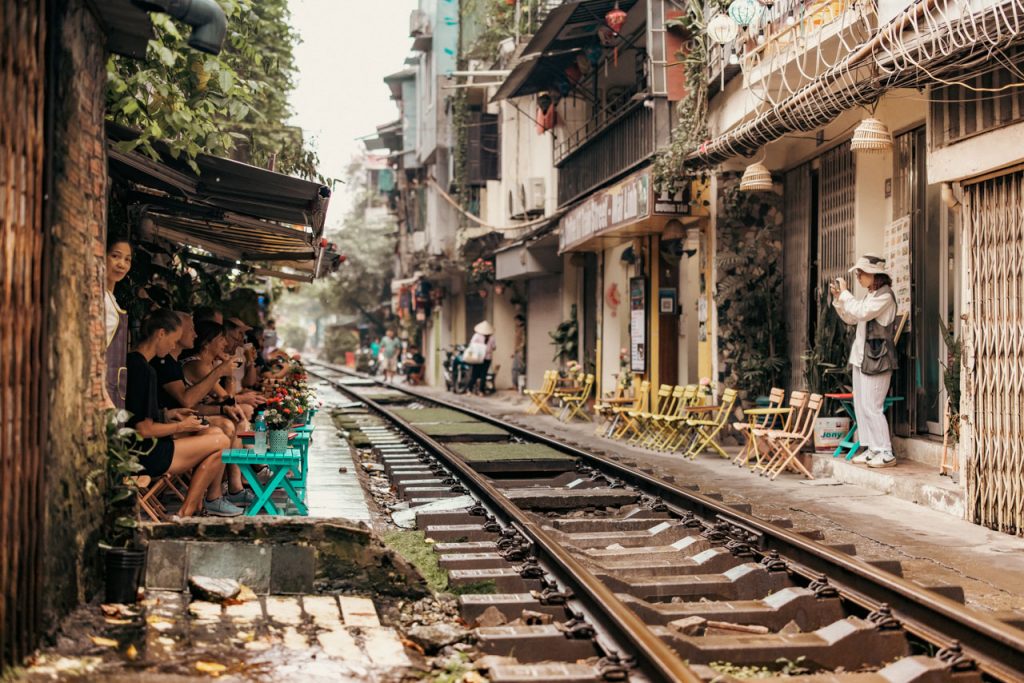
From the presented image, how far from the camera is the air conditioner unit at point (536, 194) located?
28781 millimetres

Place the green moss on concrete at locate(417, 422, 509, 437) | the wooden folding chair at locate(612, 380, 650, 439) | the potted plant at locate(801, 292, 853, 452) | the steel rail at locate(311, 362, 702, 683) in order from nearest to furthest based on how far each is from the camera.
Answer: the steel rail at locate(311, 362, 702, 683)
the potted plant at locate(801, 292, 853, 452)
the wooden folding chair at locate(612, 380, 650, 439)
the green moss on concrete at locate(417, 422, 509, 437)

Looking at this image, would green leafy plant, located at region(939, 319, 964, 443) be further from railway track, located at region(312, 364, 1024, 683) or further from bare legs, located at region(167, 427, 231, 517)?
bare legs, located at region(167, 427, 231, 517)

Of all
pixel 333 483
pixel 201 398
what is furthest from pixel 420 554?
pixel 333 483

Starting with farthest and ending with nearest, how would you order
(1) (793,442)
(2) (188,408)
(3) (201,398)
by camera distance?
(1) (793,442)
(3) (201,398)
(2) (188,408)

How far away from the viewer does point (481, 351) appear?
105 ft

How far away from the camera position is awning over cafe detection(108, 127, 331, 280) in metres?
9.02

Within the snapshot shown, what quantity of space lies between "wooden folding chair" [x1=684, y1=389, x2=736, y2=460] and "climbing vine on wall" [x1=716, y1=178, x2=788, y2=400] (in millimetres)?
538

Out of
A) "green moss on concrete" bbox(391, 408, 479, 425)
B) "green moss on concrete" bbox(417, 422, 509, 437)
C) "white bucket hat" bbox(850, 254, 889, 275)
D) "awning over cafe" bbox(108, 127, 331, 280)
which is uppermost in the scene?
"awning over cafe" bbox(108, 127, 331, 280)

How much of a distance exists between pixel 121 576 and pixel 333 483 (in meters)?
5.68

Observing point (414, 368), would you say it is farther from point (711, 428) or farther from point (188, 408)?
point (188, 408)

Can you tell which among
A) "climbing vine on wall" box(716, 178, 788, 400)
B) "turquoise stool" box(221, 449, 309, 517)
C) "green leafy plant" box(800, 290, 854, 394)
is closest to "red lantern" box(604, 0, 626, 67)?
"climbing vine on wall" box(716, 178, 788, 400)

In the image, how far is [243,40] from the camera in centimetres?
1153

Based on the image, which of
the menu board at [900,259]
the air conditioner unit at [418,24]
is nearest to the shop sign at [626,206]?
the menu board at [900,259]

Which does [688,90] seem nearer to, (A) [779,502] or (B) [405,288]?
(A) [779,502]
